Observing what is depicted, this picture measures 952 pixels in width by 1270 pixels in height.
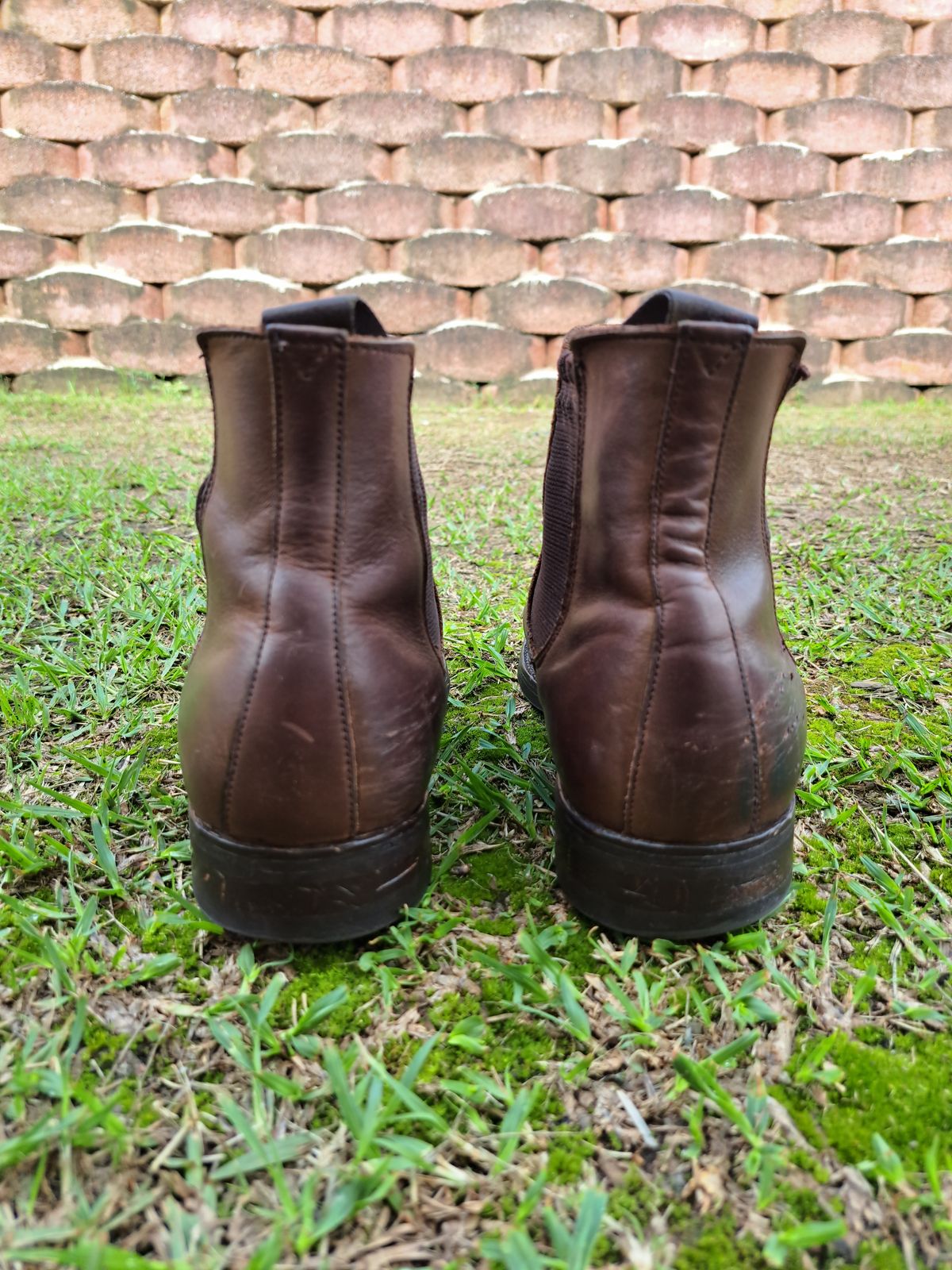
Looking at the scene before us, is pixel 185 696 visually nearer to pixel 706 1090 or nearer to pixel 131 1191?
pixel 131 1191

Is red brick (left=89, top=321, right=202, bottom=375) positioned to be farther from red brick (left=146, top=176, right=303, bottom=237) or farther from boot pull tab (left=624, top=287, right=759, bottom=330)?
boot pull tab (left=624, top=287, right=759, bottom=330)

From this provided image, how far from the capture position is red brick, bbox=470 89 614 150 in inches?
206

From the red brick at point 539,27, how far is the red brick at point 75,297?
8.32ft

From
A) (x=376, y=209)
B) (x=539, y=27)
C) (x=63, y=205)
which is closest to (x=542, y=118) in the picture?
(x=539, y=27)

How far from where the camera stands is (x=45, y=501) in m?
2.61

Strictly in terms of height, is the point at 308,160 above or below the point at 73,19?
below

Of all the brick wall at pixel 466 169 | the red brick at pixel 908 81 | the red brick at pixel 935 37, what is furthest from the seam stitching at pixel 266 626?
the red brick at pixel 935 37

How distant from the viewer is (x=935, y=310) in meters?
5.50

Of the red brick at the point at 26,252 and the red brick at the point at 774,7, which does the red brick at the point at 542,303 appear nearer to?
the red brick at the point at 774,7

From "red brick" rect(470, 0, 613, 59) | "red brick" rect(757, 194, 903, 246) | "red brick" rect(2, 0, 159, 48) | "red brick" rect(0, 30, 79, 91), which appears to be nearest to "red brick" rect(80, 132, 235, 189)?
"red brick" rect(0, 30, 79, 91)

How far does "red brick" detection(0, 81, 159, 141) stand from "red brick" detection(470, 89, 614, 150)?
2013 millimetres

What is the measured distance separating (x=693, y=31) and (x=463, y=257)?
193 centimetres

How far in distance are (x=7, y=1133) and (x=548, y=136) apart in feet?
19.0

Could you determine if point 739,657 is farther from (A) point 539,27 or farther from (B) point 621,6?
(B) point 621,6
